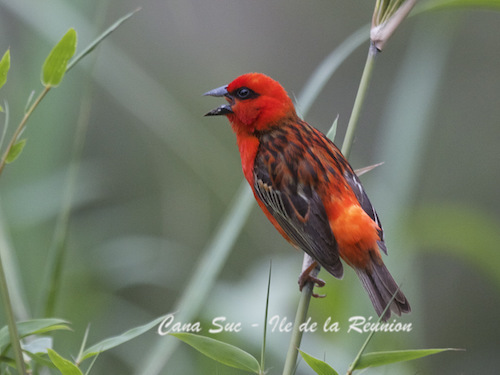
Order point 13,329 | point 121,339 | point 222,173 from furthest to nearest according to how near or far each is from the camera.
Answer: point 222,173
point 121,339
point 13,329

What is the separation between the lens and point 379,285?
1.53 m

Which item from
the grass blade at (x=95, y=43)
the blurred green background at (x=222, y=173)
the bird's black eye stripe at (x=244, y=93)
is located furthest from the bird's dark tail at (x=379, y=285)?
the grass blade at (x=95, y=43)

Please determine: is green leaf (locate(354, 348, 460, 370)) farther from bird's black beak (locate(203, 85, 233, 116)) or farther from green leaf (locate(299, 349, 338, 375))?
bird's black beak (locate(203, 85, 233, 116))

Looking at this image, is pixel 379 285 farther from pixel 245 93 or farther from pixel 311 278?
pixel 245 93

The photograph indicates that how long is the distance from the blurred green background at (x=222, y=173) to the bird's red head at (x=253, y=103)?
1.53ft

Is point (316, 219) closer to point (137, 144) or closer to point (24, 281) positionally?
point (24, 281)

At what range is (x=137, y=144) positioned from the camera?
470cm

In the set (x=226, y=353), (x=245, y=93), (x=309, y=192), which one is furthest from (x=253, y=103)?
(x=226, y=353)

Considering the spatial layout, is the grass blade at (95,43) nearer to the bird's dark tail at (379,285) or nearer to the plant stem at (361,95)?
the plant stem at (361,95)

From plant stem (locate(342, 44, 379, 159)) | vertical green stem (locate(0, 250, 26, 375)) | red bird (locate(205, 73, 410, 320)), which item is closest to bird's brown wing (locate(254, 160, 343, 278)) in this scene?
red bird (locate(205, 73, 410, 320))

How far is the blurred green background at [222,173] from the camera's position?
7.52ft

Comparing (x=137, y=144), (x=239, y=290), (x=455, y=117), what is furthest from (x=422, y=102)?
(x=455, y=117)

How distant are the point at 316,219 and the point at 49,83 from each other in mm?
802

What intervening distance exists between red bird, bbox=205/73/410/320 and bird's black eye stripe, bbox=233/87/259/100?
0.25 ft
